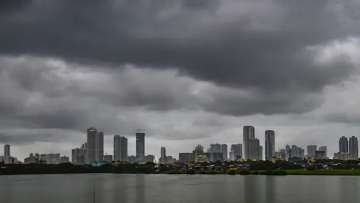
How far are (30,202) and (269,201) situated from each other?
3813 cm

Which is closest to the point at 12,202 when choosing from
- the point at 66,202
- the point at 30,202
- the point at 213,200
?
the point at 30,202

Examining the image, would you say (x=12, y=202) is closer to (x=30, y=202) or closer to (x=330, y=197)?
(x=30, y=202)

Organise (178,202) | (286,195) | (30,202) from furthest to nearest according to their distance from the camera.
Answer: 1. (286,195)
2. (30,202)
3. (178,202)

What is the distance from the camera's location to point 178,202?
78.4m

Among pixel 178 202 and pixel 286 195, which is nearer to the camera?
pixel 178 202

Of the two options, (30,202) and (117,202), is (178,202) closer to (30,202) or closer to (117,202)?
(117,202)

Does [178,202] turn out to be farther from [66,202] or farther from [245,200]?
[66,202]

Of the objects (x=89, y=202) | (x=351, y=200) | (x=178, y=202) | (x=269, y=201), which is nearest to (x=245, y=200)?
(x=269, y=201)

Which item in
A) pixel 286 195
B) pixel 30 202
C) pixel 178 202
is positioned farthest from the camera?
pixel 286 195

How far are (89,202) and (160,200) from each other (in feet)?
37.0

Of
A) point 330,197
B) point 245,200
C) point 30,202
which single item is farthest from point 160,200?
point 330,197

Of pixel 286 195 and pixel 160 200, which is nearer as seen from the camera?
pixel 160 200

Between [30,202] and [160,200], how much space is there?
2101 cm

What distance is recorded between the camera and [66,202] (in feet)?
270
